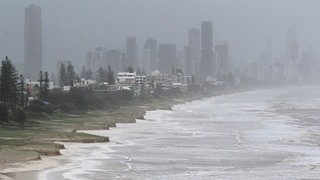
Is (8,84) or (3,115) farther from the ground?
(8,84)

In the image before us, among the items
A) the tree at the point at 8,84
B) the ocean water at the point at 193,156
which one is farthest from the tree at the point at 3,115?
the tree at the point at 8,84

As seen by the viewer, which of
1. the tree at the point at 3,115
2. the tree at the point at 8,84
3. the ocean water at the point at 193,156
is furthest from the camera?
the tree at the point at 8,84

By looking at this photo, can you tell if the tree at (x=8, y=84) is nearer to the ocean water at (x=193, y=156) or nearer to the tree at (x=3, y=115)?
the tree at (x=3, y=115)

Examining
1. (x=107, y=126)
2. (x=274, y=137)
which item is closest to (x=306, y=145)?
(x=274, y=137)

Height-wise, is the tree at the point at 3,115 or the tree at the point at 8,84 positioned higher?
the tree at the point at 8,84

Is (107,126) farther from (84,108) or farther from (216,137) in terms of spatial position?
(84,108)

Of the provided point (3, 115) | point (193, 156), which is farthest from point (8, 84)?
point (193, 156)

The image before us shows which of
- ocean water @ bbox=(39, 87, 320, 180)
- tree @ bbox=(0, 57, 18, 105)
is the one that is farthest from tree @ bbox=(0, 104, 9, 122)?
tree @ bbox=(0, 57, 18, 105)

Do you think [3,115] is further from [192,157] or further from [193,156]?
[192,157]
